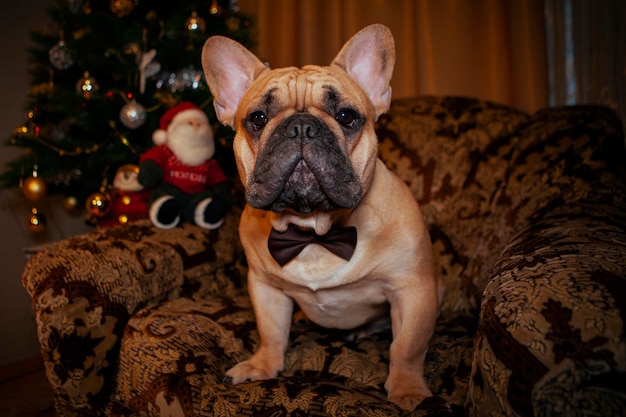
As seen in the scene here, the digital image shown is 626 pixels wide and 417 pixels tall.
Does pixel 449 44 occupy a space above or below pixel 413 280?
above

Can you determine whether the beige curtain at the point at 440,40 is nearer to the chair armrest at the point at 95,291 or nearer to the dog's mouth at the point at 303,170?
the chair armrest at the point at 95,291

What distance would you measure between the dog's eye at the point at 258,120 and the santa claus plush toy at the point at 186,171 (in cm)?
76

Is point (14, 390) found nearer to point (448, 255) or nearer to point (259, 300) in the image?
point (259, 300)

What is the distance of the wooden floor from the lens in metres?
2.16

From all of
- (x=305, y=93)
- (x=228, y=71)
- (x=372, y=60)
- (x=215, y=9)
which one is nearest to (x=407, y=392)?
(x=305, y=93)

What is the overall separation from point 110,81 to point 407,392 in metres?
2.07

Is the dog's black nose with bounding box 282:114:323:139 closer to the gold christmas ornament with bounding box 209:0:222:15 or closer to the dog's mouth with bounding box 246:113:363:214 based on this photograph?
the dog's mouth with bounding box 246:113:363:214

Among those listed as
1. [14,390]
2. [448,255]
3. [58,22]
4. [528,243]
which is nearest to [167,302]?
[448,255]

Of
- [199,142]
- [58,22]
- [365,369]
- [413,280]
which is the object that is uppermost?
[58,22]

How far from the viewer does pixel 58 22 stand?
2416mm

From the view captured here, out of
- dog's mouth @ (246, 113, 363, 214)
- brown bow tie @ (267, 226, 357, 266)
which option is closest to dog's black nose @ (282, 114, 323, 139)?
dog's mouth @ (246, 113, 363, 214)

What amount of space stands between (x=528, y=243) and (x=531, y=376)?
0.50 m

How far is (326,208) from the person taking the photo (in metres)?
1.20

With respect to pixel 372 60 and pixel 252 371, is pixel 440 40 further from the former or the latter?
pixel 252 371
